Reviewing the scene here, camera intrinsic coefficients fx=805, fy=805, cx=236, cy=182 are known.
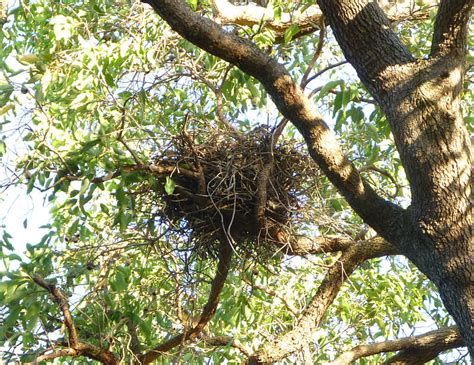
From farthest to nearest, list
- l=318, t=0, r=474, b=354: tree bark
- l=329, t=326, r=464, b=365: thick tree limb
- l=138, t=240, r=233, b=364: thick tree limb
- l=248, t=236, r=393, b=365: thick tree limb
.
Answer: l=329, t=326, r=464, b=365: thick tree limb < l=248, t=236, r=393, b=365: thick tree limb < l=138, t=240, r=233, b=364: thick tree limb < l=318, t=0, r=474, b=354: tree bark

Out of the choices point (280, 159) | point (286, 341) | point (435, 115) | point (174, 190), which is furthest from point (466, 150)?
point (286, 341)

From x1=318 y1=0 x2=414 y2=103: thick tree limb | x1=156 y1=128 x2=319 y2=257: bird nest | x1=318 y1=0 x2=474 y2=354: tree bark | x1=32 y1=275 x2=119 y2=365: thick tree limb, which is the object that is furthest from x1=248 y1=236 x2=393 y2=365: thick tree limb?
x1=318 y1=0 x2=414 y2=103: thick tree limb

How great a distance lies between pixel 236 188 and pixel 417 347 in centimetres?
157

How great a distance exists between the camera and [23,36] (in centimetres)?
699

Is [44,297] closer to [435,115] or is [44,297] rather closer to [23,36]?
[435,115]

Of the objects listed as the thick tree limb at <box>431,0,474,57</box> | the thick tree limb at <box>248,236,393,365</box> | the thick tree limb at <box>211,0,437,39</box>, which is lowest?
the thick tree limb at <box>248,236,393,365</box>

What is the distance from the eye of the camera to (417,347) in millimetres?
4523

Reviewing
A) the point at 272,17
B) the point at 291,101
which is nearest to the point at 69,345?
the point at 291,101

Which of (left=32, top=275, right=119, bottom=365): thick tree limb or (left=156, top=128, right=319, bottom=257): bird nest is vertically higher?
(left=156, top=128, right=319, bottom=257): bird nest

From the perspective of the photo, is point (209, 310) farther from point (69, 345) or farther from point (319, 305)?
point (69, 345)

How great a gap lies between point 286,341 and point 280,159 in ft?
3.23

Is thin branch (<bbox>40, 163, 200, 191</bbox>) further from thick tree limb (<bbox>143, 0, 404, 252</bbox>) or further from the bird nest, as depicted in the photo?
thick tree limb (<bbox>143, 0, 404, 252</bbox>)

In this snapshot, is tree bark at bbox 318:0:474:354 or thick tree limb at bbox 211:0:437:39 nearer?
tree bark at bbox 318:0:474:354

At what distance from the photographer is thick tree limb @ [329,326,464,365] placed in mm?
4480
